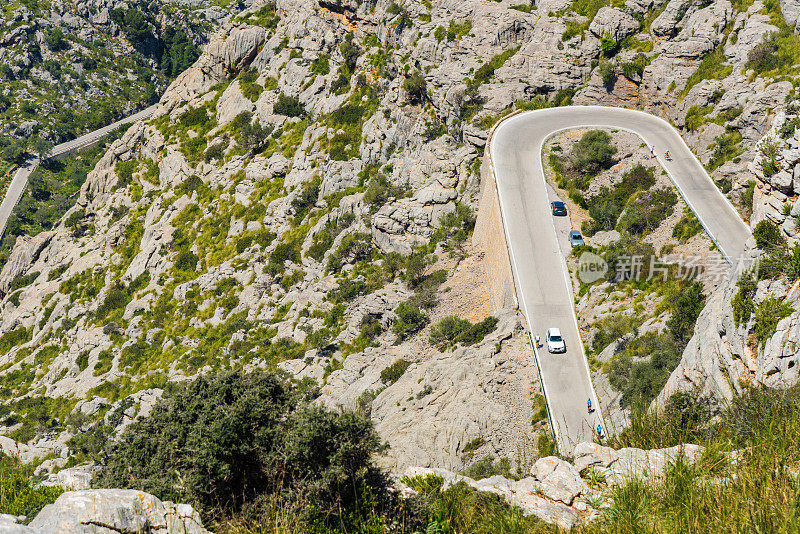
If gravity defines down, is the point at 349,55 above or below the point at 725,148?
above

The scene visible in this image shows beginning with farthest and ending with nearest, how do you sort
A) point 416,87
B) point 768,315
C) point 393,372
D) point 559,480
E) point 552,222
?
point 416,87
point 552,222
point 393,372
point 768,315
point 559,480

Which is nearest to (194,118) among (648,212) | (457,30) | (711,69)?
(457,30)

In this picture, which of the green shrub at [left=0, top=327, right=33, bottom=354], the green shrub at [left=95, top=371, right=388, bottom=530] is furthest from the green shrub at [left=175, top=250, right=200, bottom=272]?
the green shrub at [left=95, top=371, right=388, bottom=530]

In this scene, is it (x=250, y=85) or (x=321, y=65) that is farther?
(x=250, y=85)

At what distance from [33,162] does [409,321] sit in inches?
5623

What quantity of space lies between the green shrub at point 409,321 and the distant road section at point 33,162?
112128mm

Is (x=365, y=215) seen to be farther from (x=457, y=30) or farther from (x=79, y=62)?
(x=79, y=62)

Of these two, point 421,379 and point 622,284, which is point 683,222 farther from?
point 421,379

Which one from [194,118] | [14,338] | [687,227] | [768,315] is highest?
[194,118]

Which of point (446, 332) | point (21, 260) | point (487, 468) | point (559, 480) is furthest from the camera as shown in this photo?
point (21, 260)

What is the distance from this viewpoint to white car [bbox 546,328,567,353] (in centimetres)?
3012

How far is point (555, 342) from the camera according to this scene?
3025cm

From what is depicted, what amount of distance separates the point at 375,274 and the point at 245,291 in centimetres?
1595

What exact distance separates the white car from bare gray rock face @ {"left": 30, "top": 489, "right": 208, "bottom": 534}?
82.4 feet
